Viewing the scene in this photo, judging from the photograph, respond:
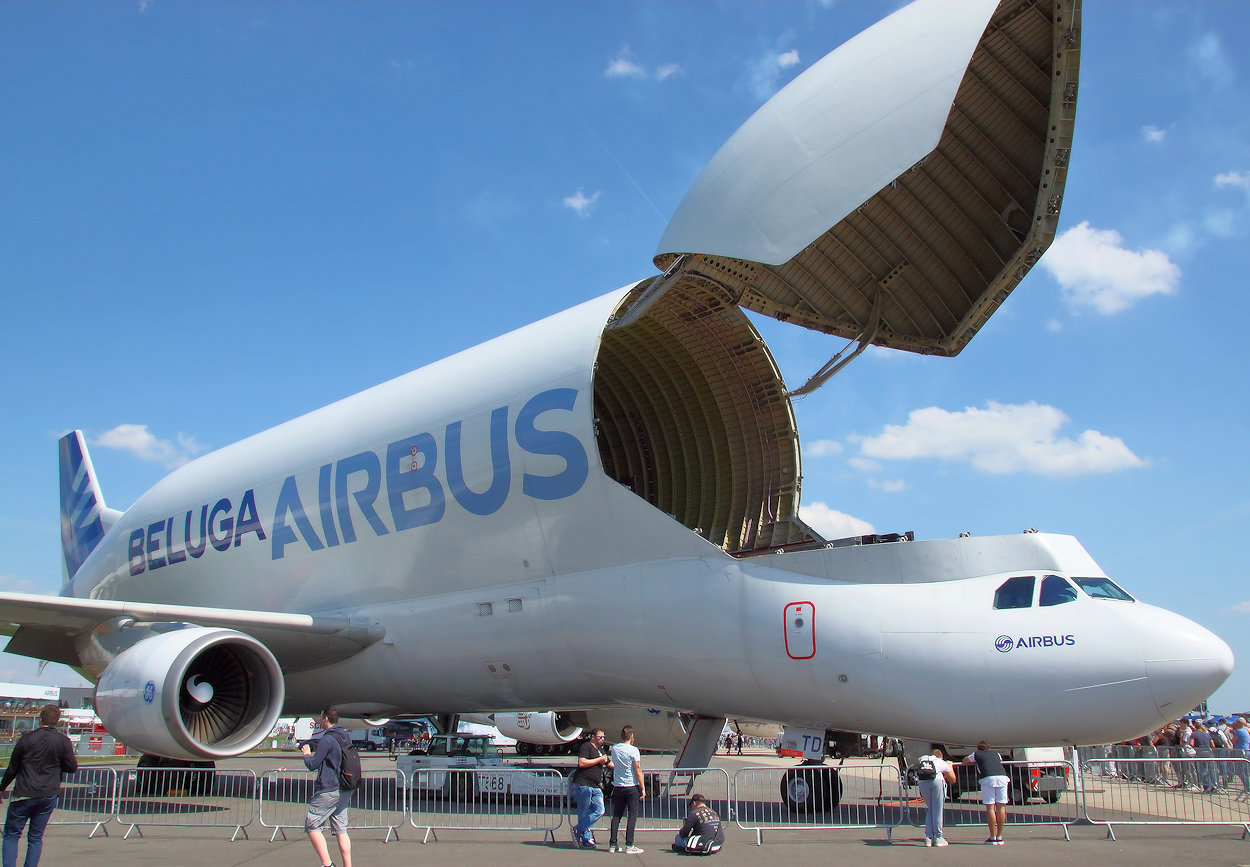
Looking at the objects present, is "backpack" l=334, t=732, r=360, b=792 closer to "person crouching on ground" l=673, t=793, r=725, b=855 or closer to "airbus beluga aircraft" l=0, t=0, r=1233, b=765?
"person crouching on ground" l=673, t=793, r=725, b=855

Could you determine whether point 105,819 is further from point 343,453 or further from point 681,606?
point 681,606

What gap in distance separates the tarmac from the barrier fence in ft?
0.66

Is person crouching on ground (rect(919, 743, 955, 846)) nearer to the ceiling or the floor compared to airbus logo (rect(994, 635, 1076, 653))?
nearer to the floor

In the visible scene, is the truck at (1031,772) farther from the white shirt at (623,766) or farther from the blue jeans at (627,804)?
the white shirt at (623,766)

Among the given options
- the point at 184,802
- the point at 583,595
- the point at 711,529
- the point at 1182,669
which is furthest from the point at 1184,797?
the point at 184,802

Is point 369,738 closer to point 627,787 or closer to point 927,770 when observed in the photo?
point 627,787

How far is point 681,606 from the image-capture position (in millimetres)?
12039

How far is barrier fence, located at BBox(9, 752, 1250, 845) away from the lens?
11.8 m

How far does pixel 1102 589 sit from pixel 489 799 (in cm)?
913

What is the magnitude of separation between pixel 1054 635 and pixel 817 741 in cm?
332

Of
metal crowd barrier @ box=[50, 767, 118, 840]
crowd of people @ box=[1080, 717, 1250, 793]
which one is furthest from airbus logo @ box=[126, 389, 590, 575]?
crowd of people @ box=[1080, 717, 1250, 793]

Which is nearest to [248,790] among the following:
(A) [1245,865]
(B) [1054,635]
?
(B) [1054,635]

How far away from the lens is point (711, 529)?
16406mm

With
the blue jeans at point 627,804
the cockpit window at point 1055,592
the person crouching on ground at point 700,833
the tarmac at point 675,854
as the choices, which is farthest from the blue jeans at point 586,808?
the cockpit window at point 1055,592
